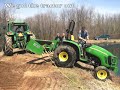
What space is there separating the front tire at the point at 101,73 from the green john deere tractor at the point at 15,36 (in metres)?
6.24

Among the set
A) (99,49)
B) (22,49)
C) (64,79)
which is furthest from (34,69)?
(22,49)

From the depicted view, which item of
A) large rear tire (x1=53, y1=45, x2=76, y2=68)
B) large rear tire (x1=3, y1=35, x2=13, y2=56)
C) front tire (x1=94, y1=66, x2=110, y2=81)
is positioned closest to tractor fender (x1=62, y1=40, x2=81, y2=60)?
large rear tire (x1=53, y1=45, x2=76, y2=68)

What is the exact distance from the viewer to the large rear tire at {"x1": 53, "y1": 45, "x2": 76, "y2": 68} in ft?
40.2

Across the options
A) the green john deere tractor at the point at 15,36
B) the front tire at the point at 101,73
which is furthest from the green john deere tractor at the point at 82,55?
the green john deere tractor at the point at 15,36

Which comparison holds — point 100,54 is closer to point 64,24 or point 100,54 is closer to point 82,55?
point 82,55

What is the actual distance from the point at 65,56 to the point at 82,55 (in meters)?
0.74

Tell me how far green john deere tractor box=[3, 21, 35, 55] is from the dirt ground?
111 inches

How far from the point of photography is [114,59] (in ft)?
40.2

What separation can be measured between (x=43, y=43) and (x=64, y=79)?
3524 millimetres

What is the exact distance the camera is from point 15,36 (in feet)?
57.0

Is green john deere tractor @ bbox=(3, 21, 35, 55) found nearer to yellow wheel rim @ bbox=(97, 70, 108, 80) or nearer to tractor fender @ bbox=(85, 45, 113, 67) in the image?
tractor fender @ bbox=(85, 45, 113, 67)

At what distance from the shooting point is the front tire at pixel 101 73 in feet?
38.8

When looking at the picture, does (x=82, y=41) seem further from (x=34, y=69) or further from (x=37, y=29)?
(x=37, y=29)

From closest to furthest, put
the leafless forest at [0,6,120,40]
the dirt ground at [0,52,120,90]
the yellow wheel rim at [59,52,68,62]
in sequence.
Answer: the dirt ground at [0,52,120,90], the yellow wheel rim at [59,52,68,62], the leafless forest at [0,6,120,40]
